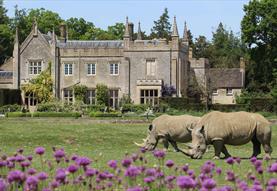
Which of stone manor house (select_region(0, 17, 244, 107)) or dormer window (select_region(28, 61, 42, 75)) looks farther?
dormer window (select_region(28, 61, 42, 75))

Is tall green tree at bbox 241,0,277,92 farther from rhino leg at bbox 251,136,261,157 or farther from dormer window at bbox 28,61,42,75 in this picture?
rhino leg at bbox 251,136,261,157

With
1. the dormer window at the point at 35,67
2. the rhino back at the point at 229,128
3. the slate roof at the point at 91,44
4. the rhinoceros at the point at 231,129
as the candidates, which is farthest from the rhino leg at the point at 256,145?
the dormer window at the point at 35,67

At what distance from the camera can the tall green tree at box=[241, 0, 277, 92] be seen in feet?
240

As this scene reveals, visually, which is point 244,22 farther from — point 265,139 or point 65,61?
point 265,139

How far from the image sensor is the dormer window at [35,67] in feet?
237

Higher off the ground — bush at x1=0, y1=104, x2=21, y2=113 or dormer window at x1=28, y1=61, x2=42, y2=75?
dormer window at x1=28, y1=61, x2=42, y2=75

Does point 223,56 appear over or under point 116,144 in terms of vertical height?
over

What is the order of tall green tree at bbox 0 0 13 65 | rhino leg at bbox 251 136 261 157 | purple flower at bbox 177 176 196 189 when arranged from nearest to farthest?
purple flower at bbox 177 176 196 189, rhino leg at bbox 251 136 261 157, tall green tree at bbox 0 0 13 65

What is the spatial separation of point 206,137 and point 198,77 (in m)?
61.1

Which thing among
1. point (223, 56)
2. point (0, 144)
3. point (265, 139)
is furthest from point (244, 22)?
point (265, 139)

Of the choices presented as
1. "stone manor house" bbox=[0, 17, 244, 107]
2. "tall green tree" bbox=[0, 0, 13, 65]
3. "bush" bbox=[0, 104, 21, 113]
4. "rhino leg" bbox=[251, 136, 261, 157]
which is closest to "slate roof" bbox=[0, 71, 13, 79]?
"stone manor house" bbox=[0, 17, 244, 107]

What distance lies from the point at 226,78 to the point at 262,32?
13768 mm

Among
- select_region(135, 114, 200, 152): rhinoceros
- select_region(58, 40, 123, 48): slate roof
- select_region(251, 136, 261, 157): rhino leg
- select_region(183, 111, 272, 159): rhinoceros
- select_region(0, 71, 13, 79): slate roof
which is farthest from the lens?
select_region(0, 71, 13, 79): slate roof

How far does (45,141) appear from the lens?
97.7ft
